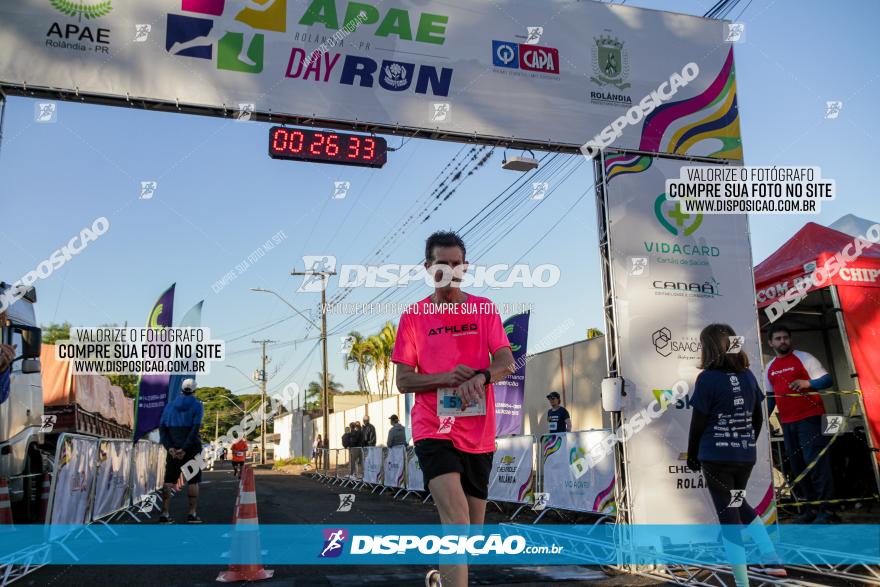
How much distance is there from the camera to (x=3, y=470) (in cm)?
840

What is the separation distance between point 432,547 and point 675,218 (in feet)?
14.6

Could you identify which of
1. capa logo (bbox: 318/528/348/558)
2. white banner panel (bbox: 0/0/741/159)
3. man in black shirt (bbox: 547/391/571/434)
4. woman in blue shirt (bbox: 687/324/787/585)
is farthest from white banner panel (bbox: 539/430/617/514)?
white banner panel (bbox: 0/0/741/159)

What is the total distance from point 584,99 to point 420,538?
537 centimetres

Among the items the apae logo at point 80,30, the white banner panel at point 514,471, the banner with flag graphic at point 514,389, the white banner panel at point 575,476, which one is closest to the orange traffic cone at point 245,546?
the white banner panel at point 575,476

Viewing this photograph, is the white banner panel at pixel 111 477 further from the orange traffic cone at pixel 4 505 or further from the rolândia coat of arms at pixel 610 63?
the rolândia coat of arms at pixel 610 63

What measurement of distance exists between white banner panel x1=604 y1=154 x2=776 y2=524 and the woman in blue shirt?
1.86 metres

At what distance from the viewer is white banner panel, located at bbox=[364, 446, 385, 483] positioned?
17984 mm

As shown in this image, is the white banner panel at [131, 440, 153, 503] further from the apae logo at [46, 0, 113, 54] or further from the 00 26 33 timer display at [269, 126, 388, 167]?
the apae logo at [46, 0, 113, 54]

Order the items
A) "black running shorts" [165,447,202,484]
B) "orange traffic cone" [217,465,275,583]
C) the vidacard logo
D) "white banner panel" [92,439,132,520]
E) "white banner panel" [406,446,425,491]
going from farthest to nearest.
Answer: "white banner panel" [406,446,425,491] < "black running shorts" [165,447,202,484] < "white banner panel" [92,439,132,520] < the vidacard logo < "orange traffic cone" [217,465,275,583]

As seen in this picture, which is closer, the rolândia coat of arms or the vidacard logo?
the vidacard logo

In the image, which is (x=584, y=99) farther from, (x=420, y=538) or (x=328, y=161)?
(x=420, y=538)

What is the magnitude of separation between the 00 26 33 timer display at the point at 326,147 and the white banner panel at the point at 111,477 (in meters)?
5.04

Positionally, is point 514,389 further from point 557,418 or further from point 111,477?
point 111,477

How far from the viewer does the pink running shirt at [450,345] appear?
3527mm
